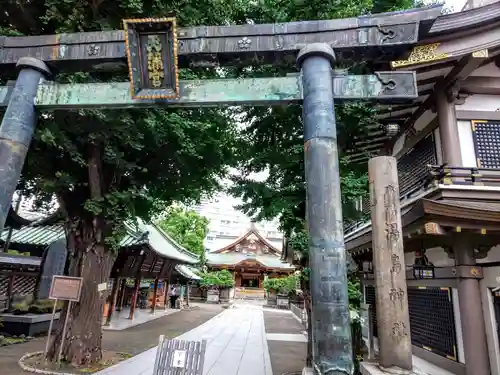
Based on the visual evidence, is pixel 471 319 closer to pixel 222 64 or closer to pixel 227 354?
pixel 222 64

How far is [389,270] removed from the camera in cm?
468

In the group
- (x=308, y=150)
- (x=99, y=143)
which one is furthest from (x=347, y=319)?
(x=99, y=143)

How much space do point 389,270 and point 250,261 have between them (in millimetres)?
37071

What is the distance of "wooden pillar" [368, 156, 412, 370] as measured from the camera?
4.45m

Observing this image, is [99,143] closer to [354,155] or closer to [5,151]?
[5,151]

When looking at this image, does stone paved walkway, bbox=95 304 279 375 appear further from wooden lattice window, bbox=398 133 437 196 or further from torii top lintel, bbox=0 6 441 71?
torii top lintel, bbox=0 6 441 71

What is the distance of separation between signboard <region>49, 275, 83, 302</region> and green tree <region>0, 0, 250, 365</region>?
0.43m

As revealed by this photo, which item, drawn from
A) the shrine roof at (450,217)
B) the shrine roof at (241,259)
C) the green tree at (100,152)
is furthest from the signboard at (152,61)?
the shrine roof at (241,259)

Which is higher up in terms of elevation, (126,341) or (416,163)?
(416,163)

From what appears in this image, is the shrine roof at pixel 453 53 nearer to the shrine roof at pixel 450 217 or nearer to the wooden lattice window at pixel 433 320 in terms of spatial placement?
the shrine roof at pixel 450 217

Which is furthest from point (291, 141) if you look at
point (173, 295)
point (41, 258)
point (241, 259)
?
point (241, 259)

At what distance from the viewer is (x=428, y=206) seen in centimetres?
566

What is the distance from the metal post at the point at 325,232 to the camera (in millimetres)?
3584

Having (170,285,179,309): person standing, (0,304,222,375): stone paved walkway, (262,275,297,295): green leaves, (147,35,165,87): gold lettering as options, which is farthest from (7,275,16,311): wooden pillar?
(262,275,297,295): green leaves
